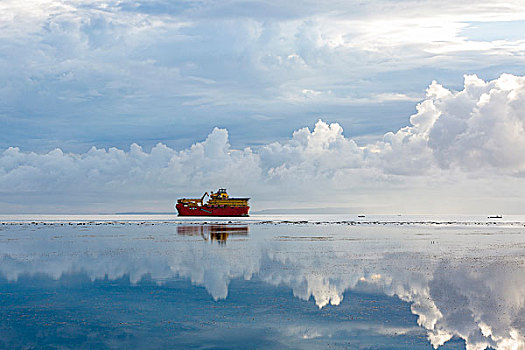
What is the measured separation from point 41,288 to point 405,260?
27.7 meters

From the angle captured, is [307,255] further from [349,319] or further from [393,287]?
[349,319]

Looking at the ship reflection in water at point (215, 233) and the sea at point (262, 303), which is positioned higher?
the ship reflection in water at point (215, 233)

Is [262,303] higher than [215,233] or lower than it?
lower

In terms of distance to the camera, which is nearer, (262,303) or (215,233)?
(262,303)

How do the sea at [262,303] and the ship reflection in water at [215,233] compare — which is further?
the ship reflection in water at [215,233]

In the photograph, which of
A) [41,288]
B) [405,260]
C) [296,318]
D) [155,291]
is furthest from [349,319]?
[405,260]

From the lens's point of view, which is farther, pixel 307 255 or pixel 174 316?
pixel 307 255

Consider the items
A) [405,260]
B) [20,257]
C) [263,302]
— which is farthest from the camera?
[20,257]

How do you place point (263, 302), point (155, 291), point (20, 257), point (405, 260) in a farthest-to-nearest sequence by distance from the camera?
point (20, 257)
point (405, 260)
point (155, 291)
point (263, 302)

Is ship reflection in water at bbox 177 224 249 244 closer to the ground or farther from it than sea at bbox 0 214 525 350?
farther from it

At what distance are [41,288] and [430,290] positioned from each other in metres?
21.4

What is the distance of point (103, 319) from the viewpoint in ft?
74.4

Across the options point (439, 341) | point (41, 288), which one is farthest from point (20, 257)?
point (439, 341)

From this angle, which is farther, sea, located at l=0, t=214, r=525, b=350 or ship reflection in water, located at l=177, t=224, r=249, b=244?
ship reflection in water, located at l=177, t=224, r=249, b=244
